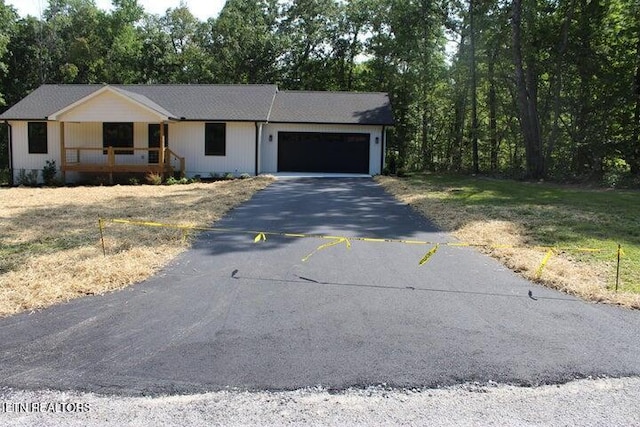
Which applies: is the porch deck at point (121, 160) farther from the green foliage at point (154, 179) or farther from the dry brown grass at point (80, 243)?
the dry brown grass at point (80, 243)

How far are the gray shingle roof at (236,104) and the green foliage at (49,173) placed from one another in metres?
1.92

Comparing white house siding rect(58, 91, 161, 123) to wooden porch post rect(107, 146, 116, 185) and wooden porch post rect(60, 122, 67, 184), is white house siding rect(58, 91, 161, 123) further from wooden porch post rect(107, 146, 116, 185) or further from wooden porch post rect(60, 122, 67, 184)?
wooden porch post rect(107, 146, 116, 185)

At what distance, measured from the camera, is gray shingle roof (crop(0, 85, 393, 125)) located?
22.6m

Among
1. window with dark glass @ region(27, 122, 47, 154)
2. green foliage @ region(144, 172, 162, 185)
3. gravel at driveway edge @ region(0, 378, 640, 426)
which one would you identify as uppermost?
window with dark glass @ region(27, 122, 47, 154)

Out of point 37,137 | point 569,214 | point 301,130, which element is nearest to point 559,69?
point 301,130

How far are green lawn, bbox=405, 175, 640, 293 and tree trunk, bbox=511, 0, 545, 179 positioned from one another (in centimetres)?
343

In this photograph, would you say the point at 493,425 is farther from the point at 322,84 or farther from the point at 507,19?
the point at 322,84

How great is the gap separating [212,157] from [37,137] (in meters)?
7.39

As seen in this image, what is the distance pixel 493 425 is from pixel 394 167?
2248 cm

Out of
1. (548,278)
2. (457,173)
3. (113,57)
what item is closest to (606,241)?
(548,278)

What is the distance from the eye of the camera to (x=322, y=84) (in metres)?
37.5

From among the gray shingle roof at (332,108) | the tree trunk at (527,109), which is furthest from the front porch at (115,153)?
the tree trunk at (527,109)

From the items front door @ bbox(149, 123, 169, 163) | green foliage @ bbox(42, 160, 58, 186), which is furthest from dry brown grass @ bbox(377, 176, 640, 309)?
green foliage @ bbox(42, 160, 58, 186)

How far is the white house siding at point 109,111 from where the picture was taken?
20.8m
